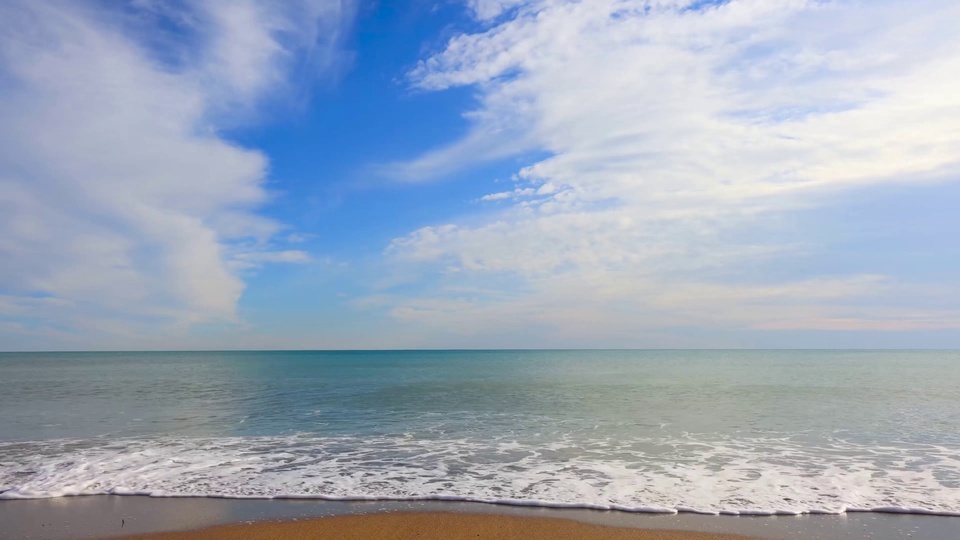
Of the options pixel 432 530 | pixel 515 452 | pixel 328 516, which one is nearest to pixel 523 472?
pixel 515 452

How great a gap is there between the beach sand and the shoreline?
0.51 ft

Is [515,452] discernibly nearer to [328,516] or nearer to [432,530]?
[432,530]

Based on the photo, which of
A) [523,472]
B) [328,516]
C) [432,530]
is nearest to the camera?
[432,530]

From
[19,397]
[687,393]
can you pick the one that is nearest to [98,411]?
[19,397]

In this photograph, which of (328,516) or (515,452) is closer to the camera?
(328,516)

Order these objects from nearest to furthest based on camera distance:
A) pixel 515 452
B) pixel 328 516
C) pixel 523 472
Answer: pixel 328 516, pixel 523 472, pixel 515 452

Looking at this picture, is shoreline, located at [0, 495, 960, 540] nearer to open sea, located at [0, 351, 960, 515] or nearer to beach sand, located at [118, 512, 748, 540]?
beach sand, located at [118, 512, 748, 540]

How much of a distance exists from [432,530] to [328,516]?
1745 mm

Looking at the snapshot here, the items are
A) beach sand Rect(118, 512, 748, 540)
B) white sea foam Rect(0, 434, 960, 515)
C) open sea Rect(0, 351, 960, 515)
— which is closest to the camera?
beach sand Rect(118, 512, 748, 540)

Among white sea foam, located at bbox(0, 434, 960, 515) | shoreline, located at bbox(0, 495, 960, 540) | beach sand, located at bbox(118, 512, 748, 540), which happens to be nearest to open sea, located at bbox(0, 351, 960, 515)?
white sea foam, located at bbox(0, 434, 960, 515)

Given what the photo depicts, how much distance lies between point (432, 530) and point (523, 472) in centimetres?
363

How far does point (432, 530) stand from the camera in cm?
791

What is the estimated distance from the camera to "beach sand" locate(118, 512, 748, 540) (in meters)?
7.64

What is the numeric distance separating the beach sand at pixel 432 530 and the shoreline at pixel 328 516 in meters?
0.15
